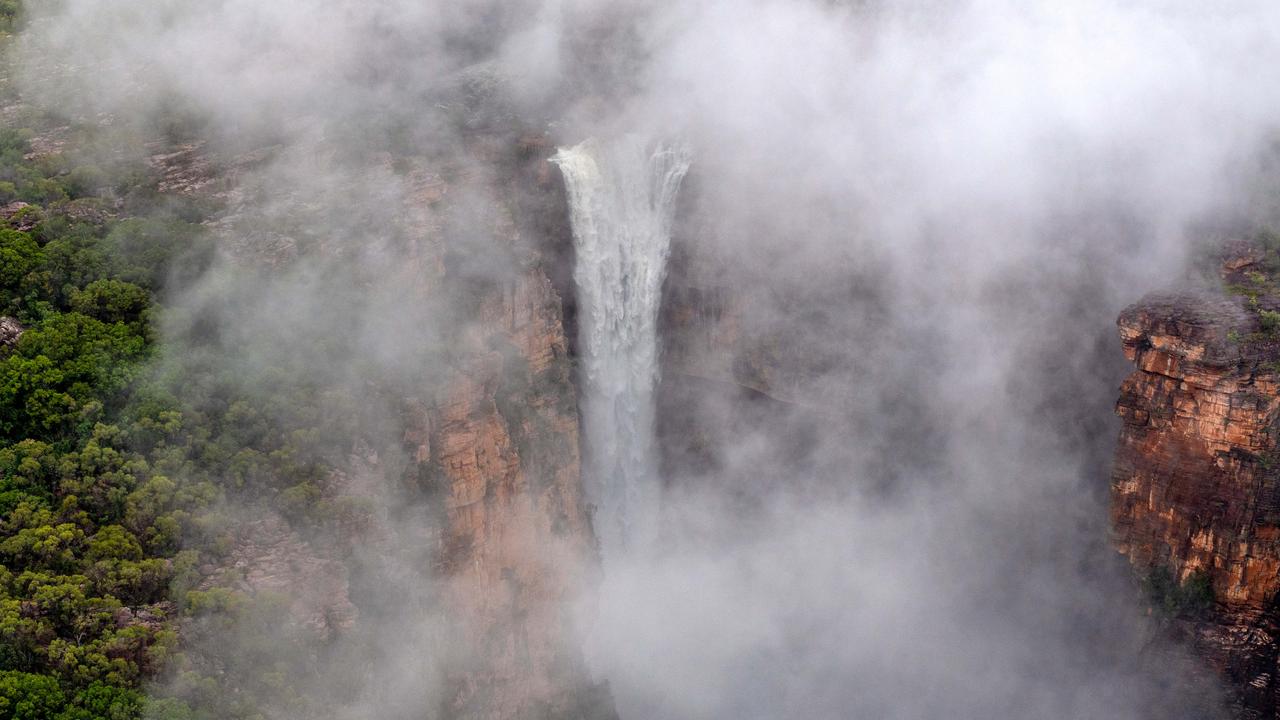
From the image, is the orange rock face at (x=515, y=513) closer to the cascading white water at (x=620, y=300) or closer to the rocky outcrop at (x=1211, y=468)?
the cascading white water at (x=620, y=300)

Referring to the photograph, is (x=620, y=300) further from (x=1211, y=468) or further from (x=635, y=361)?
(x=1211, y=468)

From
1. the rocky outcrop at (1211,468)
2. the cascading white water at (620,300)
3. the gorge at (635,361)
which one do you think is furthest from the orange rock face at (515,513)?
the rocky outcrop at (1211,468)

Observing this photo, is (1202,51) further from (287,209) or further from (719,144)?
(287,209)

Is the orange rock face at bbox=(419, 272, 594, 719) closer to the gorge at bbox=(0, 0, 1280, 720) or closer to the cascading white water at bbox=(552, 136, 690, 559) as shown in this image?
the gorge at bbox=(0, 0, 1280, 720)

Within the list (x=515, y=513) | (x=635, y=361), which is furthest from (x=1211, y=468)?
(x=515, y=513)

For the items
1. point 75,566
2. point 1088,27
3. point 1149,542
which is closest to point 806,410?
point 1149,542

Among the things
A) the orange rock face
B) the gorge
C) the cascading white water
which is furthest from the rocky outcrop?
the orange rock face
